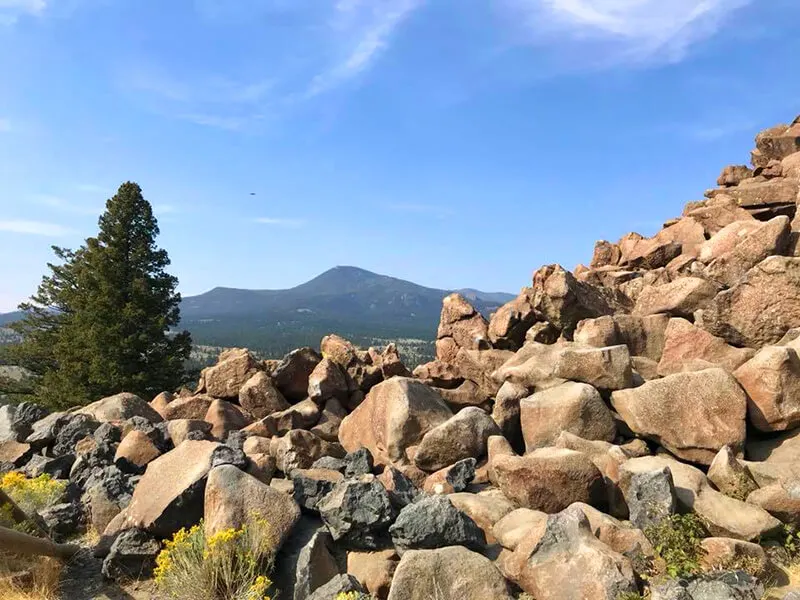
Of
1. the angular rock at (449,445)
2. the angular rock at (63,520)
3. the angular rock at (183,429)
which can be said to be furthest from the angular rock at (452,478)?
the angular rock at (63,520)

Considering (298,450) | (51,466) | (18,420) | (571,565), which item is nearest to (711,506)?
(571,565)

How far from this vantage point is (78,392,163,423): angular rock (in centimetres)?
1753

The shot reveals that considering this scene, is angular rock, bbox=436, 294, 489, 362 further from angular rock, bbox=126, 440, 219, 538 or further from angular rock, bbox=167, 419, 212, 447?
angular rock, bbox=126, 440, 219, 538

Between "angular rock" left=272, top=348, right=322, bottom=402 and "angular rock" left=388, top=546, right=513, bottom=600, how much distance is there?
1045 cm

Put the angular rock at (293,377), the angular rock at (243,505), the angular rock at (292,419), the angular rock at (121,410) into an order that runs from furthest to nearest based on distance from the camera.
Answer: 1. the angular rock at (293,377)
2. the angular rock at (121,410)
3. the angular rock at (292,419)
4. the angular rock at (243,505)

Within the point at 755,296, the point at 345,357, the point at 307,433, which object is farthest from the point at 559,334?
the point at 307,433

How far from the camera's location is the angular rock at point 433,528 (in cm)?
838

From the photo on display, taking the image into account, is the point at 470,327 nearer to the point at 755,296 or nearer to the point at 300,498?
the point at 755,296

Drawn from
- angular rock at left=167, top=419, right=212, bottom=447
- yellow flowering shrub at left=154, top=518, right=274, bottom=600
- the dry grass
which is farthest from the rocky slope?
the dry grass

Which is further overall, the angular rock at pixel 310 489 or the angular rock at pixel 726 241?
the angular rock at pixel 726 241

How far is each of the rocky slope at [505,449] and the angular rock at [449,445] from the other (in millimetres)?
42

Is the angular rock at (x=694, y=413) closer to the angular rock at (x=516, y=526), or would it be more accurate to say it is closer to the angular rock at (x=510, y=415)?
the angular rock at (x=510, y=415)

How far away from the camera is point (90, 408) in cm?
1888

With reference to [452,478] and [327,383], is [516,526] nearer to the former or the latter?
[452,478]
